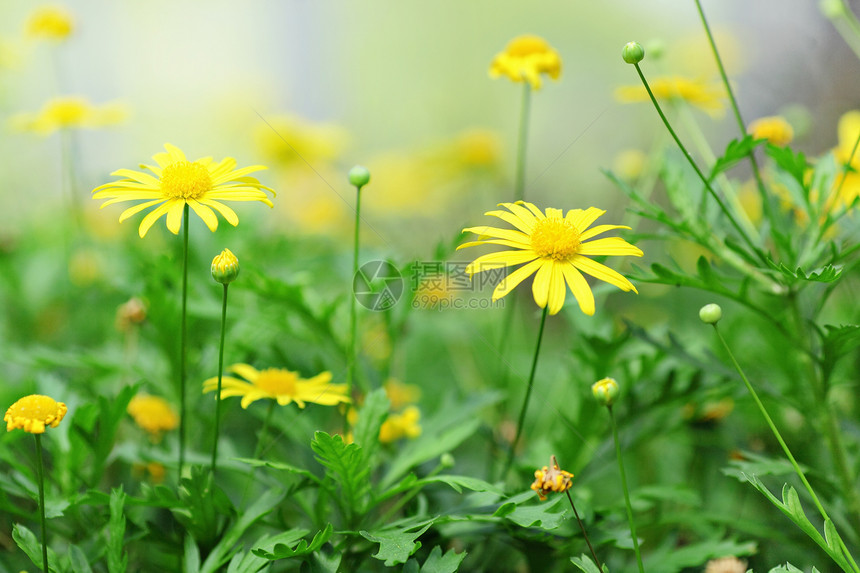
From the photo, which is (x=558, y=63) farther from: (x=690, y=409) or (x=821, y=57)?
(x=821, y=57)

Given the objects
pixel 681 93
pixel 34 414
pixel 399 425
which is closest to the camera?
pixel 34 414

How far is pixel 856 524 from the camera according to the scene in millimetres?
784

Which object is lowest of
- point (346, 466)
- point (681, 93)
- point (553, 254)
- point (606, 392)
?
point (346, 466)

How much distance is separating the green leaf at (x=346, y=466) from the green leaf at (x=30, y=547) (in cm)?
27

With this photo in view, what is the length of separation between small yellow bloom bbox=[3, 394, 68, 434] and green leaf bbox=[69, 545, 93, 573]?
15 cm

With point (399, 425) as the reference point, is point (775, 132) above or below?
above

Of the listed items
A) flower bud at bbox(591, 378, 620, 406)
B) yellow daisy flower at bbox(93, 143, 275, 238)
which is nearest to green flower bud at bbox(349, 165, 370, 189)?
yellow daisy flower at bbox(93, 143, 275, 238)

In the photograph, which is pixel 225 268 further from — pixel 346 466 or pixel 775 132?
pixel 775 132

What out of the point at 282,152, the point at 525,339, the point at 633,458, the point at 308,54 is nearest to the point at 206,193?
the point at 633,458

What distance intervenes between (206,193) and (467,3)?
3.84m

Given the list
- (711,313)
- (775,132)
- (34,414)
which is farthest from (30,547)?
(775,132)

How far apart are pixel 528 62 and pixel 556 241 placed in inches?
14.8

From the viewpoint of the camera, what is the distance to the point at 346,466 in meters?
0.66

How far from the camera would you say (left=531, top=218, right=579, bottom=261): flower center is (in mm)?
648
